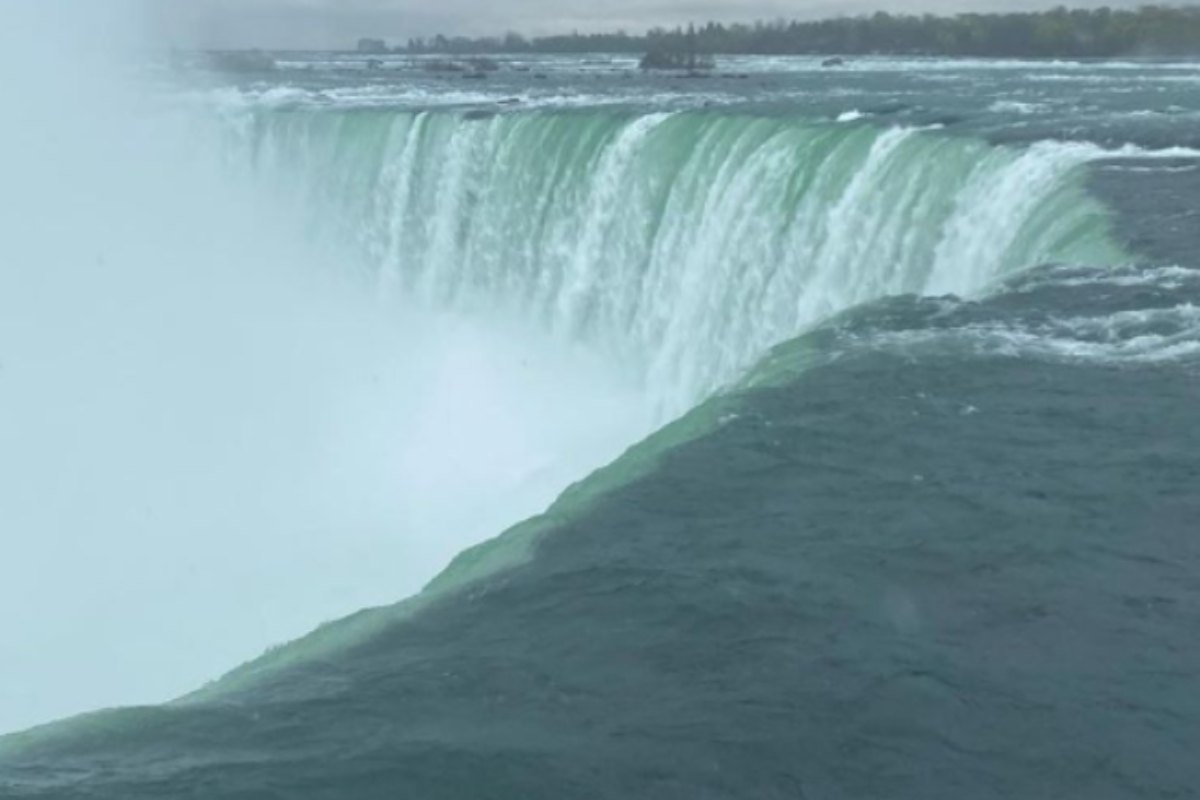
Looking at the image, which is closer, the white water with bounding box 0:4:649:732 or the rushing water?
the rushing water

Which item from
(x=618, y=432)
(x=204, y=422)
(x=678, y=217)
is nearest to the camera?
(x=618, y=432)

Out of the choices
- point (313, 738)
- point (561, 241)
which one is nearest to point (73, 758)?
point (313, 738)

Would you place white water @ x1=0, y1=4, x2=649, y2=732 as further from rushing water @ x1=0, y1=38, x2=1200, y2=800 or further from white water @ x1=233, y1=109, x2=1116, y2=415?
A: white water @ x1=233, y1=109, x2=1116, y2=415

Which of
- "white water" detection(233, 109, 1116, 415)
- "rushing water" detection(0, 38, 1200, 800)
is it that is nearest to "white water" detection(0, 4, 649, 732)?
"rushing water" detection(0, 38, 1200, 800)

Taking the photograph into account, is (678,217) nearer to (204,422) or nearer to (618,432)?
(618,432)

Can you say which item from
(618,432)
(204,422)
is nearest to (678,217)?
(618,432)

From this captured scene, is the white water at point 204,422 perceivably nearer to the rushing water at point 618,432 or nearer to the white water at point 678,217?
the rushing water at point 618,432

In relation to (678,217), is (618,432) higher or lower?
lower

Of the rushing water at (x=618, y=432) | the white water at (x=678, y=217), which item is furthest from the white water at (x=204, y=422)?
the white water at (x=678, y=217)

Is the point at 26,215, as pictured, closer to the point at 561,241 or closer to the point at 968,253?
the point at 561,241

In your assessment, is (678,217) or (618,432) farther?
(678,217)

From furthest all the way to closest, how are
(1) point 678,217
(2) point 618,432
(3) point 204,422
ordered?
(3) point 204,422
(1) point 678,217
(2) point 618,432
